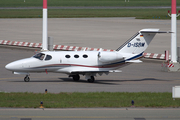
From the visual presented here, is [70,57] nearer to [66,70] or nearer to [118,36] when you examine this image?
[66,70]

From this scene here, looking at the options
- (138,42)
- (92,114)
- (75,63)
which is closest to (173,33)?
(138,42)

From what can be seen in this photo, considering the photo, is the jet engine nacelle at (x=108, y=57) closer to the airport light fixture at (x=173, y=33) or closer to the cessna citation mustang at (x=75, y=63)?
the cessna citation mustang at (x=75, y=63)

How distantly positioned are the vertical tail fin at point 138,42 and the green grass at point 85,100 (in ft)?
27.2

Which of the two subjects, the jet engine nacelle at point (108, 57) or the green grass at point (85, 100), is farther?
the jet engine nacelle at point (108, 57)

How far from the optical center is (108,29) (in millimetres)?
72438

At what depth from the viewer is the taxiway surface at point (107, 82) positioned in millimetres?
27078

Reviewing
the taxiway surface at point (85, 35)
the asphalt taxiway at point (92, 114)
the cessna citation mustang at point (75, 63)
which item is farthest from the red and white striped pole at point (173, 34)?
the asphalt taxiway at point (92, 114)

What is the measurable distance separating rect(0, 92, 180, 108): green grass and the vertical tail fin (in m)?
8.28

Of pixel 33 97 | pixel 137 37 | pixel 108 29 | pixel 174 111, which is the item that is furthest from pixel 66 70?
pixel 108 29

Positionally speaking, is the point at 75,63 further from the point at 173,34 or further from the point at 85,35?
the point at 85,35

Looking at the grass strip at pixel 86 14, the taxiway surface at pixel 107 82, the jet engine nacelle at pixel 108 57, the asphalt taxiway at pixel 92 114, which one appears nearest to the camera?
the asphalt taxiway at pixel 92 114

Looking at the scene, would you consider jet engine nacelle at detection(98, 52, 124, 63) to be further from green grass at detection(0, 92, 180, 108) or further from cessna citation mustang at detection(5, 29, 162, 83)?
green grass at detection(0, 92, 180, 108)

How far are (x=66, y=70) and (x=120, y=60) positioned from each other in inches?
172

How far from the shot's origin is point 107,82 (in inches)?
1219
